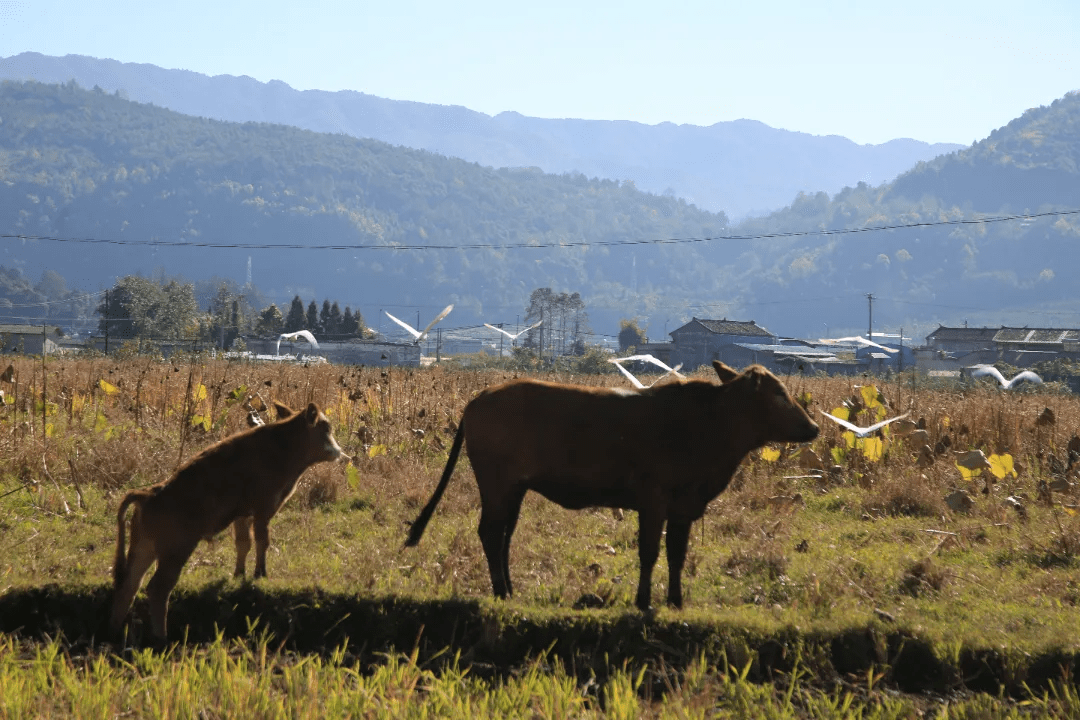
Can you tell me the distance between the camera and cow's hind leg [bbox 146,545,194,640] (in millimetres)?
6145

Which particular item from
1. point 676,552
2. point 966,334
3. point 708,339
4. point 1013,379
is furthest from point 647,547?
point 966,334

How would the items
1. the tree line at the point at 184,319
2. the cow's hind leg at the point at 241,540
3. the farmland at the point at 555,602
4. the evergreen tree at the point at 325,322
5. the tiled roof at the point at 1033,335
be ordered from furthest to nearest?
the tiled roof at the point at 1033,335
the evergreen tree at the point at 325,322
the tree line at the point at 184,319
the cow's hind leg at the point at 241,540
the farmland at the point at 555,602

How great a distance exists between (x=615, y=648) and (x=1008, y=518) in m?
5.83

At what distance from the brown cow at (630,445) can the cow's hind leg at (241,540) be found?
1.63 m

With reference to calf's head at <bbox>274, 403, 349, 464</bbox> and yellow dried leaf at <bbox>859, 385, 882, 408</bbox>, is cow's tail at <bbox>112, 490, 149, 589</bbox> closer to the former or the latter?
calf's head at <bbox>274, 403, 349, 464</bbox>

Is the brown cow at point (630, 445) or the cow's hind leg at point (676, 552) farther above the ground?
the brown cow at point (630, 445)

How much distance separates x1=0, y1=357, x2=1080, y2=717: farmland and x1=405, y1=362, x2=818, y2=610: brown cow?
0.60 m

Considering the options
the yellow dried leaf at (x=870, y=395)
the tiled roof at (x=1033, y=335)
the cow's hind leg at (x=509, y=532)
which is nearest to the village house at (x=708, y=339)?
the tiled roof at (x=1033, y=335)

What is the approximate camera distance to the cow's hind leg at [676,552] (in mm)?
7121

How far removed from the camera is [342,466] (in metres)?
11.0

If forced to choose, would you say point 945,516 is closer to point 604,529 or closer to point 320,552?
point 604,529

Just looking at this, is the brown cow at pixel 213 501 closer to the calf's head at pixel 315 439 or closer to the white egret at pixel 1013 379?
the calf's head at pixel 315 439

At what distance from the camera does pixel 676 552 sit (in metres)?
7.18

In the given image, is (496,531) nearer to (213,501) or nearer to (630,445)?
(630,445)
